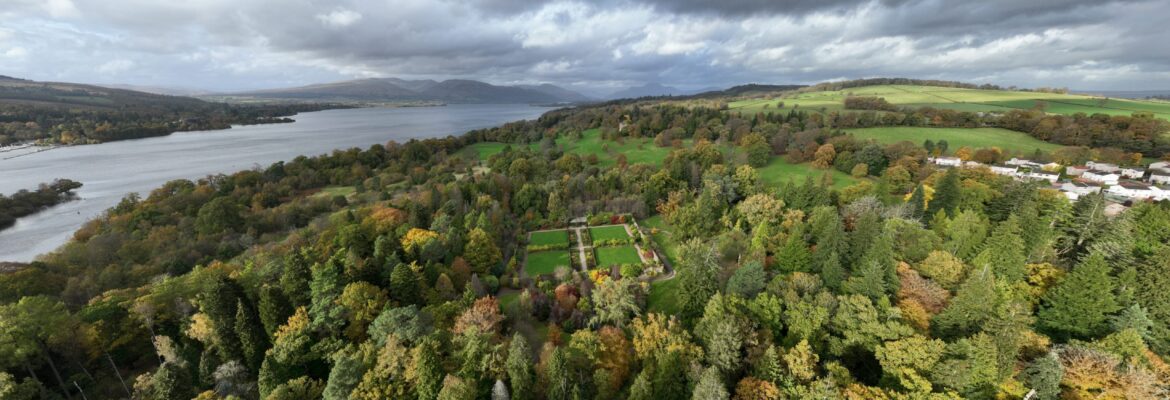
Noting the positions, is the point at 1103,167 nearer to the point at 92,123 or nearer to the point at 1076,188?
the point at 1076,188

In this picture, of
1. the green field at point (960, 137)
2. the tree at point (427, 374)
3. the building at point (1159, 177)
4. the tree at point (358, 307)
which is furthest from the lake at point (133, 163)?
the building at point (1159, 177)

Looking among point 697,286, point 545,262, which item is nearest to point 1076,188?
point 697,286

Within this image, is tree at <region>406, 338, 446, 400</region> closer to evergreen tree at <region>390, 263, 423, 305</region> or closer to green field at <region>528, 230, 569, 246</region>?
evergreen tree at <region>390, 263, 423, 305</region>

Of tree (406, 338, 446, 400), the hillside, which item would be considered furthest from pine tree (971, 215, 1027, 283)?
the hillside

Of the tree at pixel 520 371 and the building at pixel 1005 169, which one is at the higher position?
the building at pixel 1005 169

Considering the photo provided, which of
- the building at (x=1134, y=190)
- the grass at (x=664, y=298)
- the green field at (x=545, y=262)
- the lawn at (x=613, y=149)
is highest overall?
the lawn at (x=613, y=149)

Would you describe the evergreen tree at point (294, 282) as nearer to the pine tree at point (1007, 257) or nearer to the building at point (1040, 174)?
the pine tree at point (1007, 257)

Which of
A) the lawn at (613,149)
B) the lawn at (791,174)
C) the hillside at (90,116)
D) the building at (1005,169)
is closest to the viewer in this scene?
the building at (1005,169)

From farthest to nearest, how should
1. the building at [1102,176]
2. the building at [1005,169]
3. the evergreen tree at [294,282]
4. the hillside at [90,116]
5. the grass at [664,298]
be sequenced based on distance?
the hillside at [90,116], the building at [1005,169], the building at [1102,176], the grass at [664,298], the evergreen tree at [294,282]
